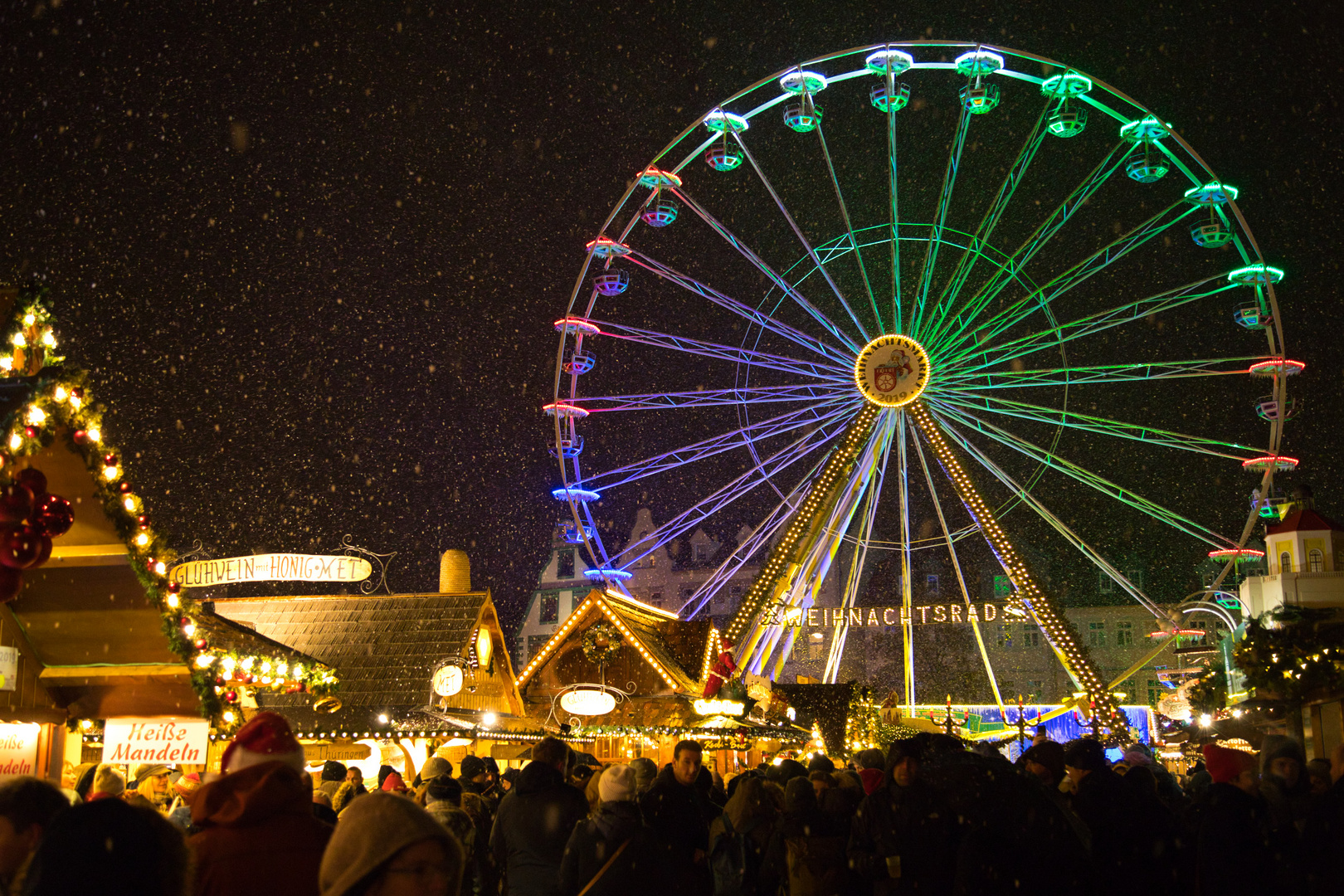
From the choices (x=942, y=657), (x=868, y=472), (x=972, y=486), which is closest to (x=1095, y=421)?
(x=972, y=486)

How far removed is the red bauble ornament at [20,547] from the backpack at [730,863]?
4.14m

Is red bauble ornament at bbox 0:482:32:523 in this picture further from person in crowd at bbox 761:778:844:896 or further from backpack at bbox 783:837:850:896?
backpack at bbox 783:837:850:896

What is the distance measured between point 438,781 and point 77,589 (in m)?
2.89

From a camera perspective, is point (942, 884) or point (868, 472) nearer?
point (942, 884)

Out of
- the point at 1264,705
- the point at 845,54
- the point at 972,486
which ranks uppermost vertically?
the point at 845,54

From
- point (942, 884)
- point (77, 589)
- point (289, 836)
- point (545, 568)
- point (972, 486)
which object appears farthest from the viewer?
point (545, 568)

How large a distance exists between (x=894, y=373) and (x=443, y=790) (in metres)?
16.2

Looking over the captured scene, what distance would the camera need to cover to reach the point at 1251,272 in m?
20.5

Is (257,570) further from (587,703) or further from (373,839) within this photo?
(373,839)

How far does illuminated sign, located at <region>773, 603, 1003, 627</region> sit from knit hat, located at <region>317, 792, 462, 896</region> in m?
20.4

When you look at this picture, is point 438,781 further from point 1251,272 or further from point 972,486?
point 1251,272

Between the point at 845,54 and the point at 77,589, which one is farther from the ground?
the point at 845,54

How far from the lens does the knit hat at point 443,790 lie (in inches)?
288

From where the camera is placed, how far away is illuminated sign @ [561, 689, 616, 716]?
21750mm
